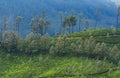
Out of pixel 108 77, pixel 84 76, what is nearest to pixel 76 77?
pixel 84 76

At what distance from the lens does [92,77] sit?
656 ft

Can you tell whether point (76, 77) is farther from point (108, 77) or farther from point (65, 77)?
point (108, 77)

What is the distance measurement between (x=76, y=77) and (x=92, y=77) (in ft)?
31.0

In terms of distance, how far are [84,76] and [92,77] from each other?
4.70m

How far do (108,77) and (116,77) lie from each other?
455 centimetres

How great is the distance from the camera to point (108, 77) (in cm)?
19950

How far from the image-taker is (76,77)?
198 meters

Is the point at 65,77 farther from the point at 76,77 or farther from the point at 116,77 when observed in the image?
the point at 116,77

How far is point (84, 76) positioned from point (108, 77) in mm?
13832

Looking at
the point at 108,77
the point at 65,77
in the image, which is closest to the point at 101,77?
the point at 108,77

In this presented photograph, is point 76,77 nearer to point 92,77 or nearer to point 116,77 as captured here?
point 92,77

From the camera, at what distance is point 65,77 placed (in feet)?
655

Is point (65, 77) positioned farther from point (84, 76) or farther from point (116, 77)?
point (116, 77)

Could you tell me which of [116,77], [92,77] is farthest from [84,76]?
[116,77]
